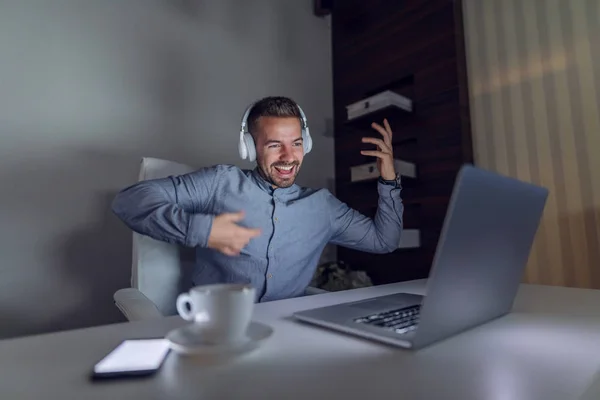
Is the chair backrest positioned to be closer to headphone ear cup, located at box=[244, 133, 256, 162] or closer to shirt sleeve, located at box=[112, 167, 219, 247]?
shirt sleeve, located at box=[112, 167, 219, 247]

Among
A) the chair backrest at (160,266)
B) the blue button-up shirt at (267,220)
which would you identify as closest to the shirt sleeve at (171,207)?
the blue button-up shirt at (267,220)

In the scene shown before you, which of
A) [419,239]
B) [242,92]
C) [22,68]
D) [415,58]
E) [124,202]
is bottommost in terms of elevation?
[419,239]

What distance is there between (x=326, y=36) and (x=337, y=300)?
2.27 metres

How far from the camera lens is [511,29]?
5.50 feet

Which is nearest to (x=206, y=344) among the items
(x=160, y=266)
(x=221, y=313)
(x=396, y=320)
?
(x=221, y=313)

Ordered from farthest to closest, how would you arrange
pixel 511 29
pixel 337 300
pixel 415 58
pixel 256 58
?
pixel 256 58, pixel 415 58, pixel 511 29, pixel 337 300

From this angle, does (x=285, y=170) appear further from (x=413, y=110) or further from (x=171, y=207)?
(x=413, y=110)

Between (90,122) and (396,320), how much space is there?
62.3 inches

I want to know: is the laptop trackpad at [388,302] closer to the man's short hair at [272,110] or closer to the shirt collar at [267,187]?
the shirt collar at [267,187]

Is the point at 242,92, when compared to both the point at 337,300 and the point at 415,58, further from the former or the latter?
the point at 337,300

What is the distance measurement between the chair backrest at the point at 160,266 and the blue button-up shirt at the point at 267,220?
0.06 m

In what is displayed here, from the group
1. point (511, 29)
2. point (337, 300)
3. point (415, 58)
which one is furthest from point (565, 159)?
point (337, 300)

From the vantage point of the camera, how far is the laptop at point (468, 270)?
0.42 meters

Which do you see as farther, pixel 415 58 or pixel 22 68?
pixel 415 58
